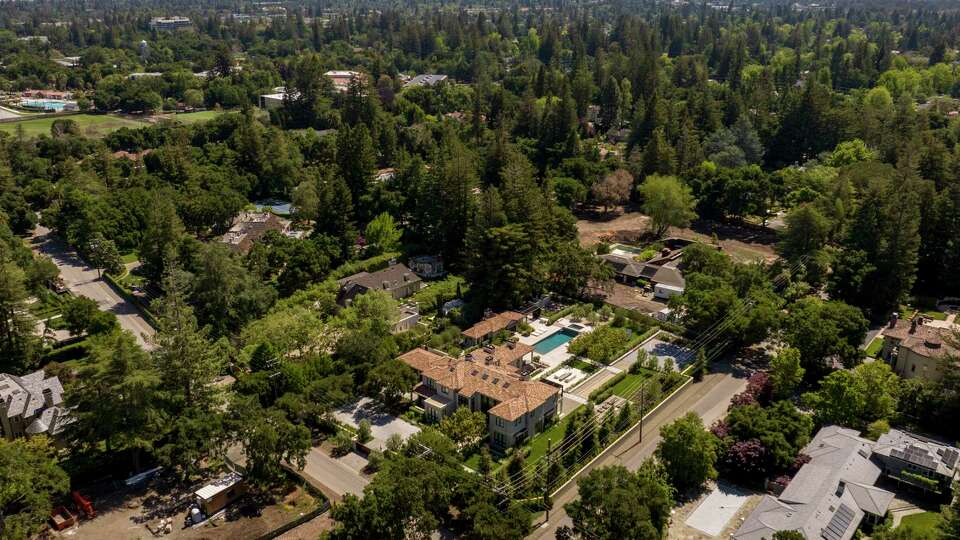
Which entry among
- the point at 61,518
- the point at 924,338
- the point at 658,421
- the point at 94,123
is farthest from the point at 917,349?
the point at 94,123

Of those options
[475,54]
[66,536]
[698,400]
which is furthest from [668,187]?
[475,54]

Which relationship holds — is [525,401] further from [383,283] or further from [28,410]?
[28,410]

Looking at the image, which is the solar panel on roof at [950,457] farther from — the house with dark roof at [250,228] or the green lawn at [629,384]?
the house with dark roof at [250,228]

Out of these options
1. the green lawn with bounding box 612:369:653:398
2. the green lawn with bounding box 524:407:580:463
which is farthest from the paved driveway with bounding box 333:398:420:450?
the green lawn with bounding box 612:369:653:398

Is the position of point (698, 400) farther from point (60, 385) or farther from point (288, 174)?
point (288, 174)

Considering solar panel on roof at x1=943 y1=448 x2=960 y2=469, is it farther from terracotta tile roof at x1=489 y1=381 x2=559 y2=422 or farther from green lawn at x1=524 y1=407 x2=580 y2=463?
terracotta tile roof at x1=489 y1=381 x2=559 y2=422

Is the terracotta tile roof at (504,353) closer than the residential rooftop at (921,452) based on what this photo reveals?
No

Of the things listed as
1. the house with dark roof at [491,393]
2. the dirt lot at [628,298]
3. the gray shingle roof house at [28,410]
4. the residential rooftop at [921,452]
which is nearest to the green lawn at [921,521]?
the residential rooftop at [921,452]

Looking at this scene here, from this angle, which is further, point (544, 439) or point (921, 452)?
point (544, 439)
